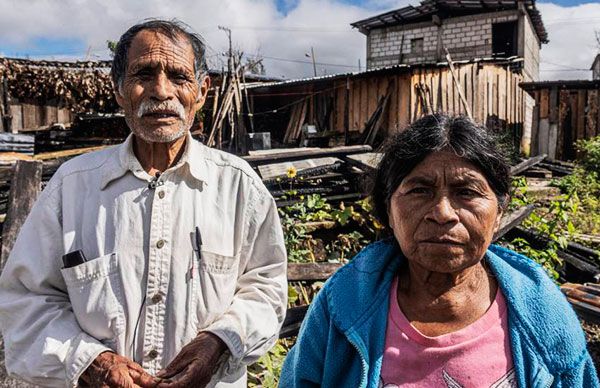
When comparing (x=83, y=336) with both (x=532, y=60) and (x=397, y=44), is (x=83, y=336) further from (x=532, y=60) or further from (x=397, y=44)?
(x=532, y=60)

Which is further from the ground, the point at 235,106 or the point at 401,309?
the point at 235,106

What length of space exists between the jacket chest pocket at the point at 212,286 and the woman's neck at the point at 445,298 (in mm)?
596

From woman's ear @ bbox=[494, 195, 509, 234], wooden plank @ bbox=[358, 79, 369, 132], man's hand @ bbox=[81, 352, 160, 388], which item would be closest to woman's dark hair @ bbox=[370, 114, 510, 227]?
woman's ear @ bbox=[494, 195, 509, 234]

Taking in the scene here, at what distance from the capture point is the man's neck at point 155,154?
5.99 ft

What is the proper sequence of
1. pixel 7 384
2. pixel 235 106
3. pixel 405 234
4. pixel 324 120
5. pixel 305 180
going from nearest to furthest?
pixel 405 234, pixel 7 384, pixel 305 180, pixel 235 106, pixel 324 120

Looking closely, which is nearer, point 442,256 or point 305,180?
point 442,256

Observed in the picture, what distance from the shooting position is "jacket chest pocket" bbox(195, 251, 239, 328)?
5.61 feet

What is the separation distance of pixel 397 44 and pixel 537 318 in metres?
22.1

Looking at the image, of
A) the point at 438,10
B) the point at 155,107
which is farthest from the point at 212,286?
the point at 438,10

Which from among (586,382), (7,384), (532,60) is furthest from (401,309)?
(532,60)

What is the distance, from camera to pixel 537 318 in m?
1.42

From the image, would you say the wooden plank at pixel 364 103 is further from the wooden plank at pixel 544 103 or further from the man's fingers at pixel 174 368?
the man's fingers at pixel 174 368

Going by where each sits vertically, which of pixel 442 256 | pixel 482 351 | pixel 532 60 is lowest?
pixel 482 351

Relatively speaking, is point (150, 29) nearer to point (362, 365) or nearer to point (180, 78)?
point (180, 78)
